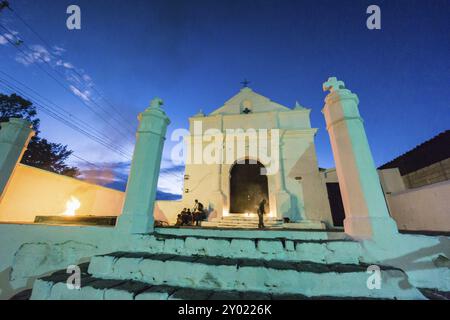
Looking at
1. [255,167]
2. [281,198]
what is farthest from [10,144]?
[281,198]

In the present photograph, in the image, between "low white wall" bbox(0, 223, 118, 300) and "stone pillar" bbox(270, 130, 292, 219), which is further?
"stone pillar" bbox(270, 130, 292, 219)

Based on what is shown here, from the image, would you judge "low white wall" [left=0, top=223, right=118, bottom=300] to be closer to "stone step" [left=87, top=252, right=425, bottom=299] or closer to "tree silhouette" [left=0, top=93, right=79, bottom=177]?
"stone step" [left=87, top=252, right=425, bottom=299]

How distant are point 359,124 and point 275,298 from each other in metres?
Answer: 3.38

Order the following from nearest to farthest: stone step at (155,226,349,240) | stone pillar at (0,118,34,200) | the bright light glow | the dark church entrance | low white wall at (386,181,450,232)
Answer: stone step at (155,226,349,240) → stone pillar at (0,118,34,200) → low white wall at (386,181,450,232) → the bright light glow → the dark church entrance

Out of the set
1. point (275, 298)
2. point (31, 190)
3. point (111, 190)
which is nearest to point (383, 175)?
point (275, 298)

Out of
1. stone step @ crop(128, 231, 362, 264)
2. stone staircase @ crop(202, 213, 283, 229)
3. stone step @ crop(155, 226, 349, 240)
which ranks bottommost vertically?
stone step @ crop(128, 231, 362, 264)

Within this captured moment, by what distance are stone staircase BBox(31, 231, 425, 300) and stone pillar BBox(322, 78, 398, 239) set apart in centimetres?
48

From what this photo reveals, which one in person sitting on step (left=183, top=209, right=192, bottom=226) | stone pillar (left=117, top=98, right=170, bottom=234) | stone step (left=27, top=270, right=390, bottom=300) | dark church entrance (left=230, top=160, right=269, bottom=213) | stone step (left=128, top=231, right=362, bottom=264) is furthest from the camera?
dark church entrance (left=230, top=160, right=269, bottom=213)

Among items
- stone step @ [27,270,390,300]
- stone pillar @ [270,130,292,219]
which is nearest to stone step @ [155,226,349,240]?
stone step @ [27,270,390,300]

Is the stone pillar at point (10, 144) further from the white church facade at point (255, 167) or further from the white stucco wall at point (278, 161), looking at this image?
the white stucco wall at point (278, 161)

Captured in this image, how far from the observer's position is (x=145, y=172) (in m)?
3.44

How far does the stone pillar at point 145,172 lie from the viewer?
123 inches

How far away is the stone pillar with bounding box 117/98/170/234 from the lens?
3121mm

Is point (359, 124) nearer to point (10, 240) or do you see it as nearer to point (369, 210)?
point (369, 210)
